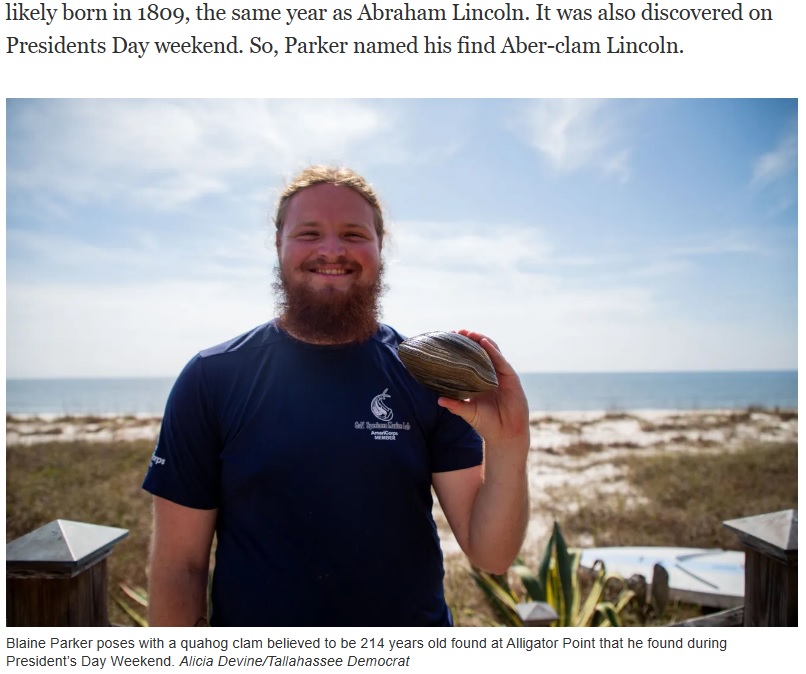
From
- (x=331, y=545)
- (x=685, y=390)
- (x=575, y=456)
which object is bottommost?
(x=685, y=390)

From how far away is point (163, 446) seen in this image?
67.6 inches

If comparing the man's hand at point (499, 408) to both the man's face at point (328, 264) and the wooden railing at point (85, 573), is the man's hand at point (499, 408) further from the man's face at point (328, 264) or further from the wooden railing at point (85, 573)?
the wooden railing at point (85, 573)

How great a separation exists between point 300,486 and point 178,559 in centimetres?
49

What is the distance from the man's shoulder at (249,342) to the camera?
1759 mm

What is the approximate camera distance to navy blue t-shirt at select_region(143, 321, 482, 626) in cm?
167

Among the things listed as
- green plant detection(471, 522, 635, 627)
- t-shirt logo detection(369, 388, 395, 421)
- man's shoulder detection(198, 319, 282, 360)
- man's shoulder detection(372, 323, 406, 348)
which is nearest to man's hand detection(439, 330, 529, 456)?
t-shirt logo detection(369, 388, 395, 421)

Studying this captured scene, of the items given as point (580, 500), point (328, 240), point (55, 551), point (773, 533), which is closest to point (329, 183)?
point (328, 240)

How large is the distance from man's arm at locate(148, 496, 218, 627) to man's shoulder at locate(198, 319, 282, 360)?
509mm

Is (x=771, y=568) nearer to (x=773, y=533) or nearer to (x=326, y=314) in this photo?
(x=773, y=533)
